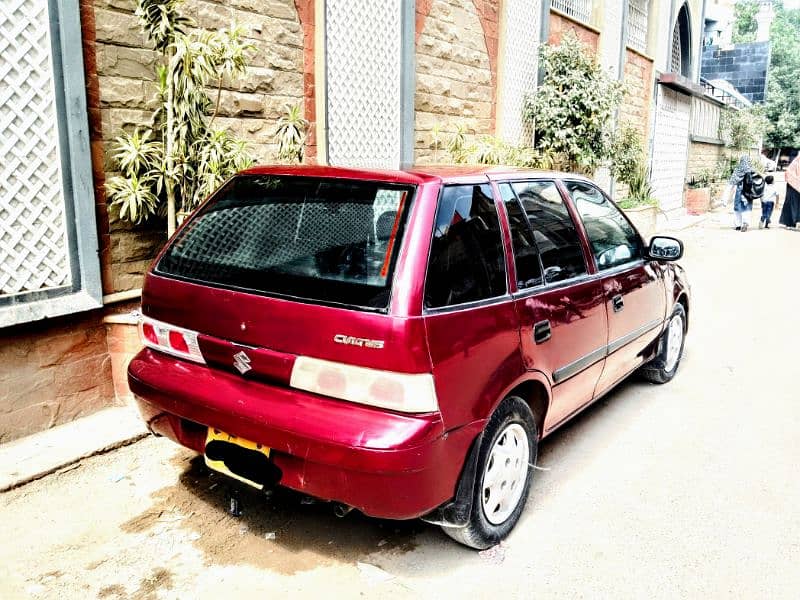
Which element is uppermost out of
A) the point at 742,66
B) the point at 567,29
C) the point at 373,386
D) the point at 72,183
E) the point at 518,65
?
the point at 742,66

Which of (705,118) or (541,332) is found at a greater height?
(705,118)

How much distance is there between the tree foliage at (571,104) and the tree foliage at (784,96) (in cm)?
3767

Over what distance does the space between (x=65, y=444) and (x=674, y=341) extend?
15.4 ft

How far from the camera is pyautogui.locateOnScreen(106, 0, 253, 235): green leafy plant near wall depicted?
15.9ft

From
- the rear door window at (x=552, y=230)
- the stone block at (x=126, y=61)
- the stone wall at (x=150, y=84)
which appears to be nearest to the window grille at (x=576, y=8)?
the stone wall at (x=150, y=84)

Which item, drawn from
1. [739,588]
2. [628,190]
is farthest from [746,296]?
[739,588]

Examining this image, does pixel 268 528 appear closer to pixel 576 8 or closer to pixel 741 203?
pixel 576 8

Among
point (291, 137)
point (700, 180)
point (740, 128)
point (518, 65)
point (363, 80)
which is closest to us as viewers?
point (291, 137)

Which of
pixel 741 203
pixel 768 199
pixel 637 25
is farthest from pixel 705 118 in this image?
pixel 637 25

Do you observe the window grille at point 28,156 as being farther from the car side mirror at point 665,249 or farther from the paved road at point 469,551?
the car side mirror at point 665,249

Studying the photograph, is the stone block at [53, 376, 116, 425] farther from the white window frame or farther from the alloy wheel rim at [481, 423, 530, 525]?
the alloy wheel rim at [481, 423, 530, 525]

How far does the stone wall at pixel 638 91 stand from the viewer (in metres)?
15.5

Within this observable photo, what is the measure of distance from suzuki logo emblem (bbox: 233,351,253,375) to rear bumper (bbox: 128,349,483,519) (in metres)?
0.05

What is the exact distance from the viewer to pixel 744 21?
6338 cm
